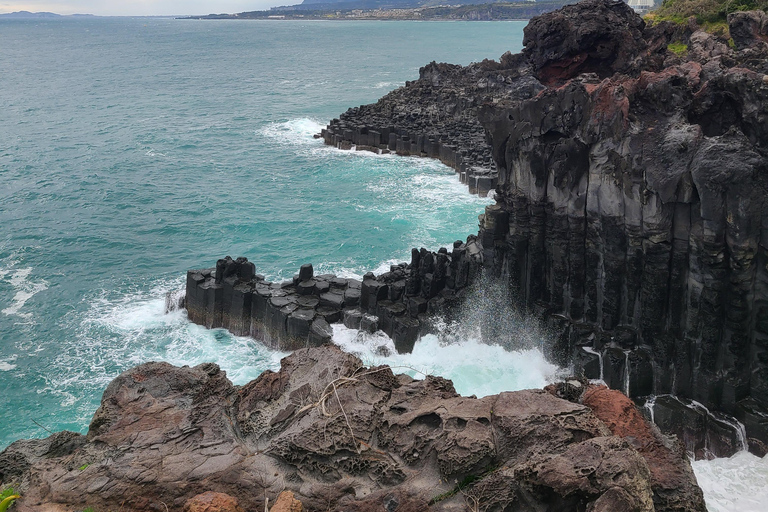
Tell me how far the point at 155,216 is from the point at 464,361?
2511 centimetres

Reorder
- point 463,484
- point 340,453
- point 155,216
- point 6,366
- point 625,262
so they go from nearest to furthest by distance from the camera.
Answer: point 463,484
point 340,453
point 625,262
point 6,366
point 155,216

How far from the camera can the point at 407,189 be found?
4341cm

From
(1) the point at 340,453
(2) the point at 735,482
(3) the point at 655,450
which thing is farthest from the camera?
(2) the point at 735,482

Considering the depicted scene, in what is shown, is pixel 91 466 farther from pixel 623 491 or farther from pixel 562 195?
pixel 562 195

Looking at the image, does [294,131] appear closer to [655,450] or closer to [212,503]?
[212,503]

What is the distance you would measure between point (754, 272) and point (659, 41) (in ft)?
108

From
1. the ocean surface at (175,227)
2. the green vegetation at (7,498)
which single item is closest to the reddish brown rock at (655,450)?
the ocean surface at (175,227)

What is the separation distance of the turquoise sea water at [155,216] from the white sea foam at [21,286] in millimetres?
88

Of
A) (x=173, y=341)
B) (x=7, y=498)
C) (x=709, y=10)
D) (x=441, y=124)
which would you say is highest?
(x=709, y=10)

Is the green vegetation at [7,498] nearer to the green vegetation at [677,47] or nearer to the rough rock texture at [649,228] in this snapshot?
the rough rock texture at [649,228]

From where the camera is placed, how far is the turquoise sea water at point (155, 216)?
24.1m

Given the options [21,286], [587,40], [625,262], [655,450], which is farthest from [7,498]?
[587,40]

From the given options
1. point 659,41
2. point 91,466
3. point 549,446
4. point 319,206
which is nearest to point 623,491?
point 549,446

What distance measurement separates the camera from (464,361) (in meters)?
22.2
